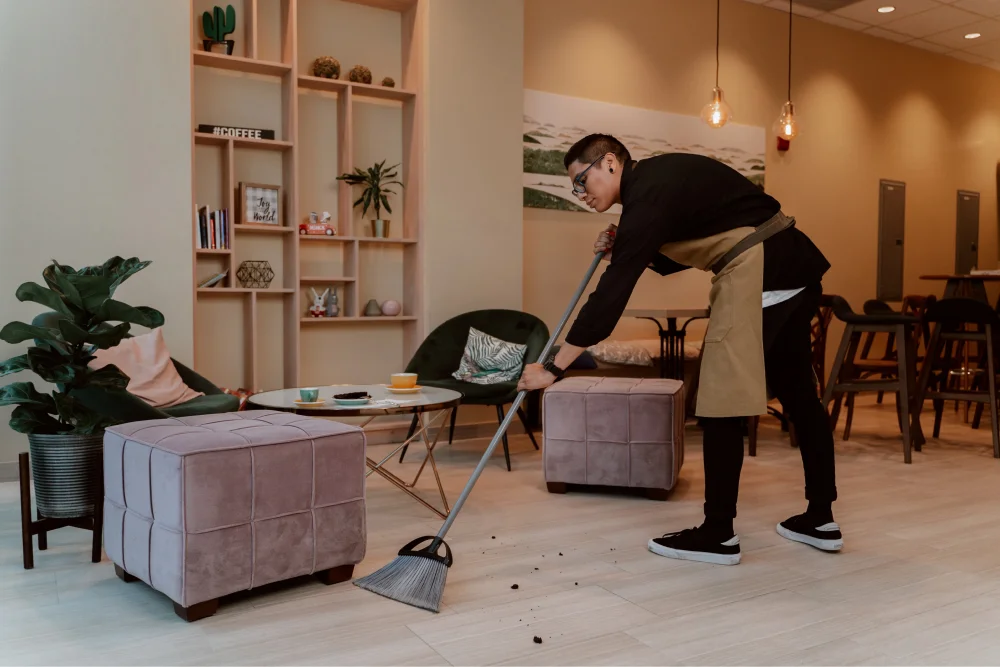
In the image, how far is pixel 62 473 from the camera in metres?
2.80

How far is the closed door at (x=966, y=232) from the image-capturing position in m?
8.75

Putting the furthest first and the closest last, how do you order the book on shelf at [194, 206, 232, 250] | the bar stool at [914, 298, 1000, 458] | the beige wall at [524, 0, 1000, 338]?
1. the beige wall at [524, 0, 1000, 338]
2. the bar stool at [914, 298, 1000, 458]
3. the book on shelf at [194, 206, 232, 250]

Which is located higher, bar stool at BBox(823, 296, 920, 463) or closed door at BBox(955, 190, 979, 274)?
closed door at BBox(955, 190, 979, 274)

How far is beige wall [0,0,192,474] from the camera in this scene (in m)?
3.91

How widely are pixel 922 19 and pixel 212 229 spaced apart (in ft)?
21.3

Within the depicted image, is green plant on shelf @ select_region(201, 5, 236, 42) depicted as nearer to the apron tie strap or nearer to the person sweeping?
the person sweeping

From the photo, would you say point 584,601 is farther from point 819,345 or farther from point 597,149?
point 819,345

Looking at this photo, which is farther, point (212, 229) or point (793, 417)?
point (212, 229)

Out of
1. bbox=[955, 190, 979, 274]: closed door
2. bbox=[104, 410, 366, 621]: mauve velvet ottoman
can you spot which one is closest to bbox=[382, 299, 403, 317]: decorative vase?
bbox=[104, 410, 366, 621]: mauve velvet ottoman

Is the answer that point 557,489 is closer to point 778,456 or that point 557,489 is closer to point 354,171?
point 778,456

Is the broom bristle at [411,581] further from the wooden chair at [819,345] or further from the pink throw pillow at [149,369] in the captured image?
the wooden chair at [819,345]

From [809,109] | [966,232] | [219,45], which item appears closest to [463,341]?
[219,45]

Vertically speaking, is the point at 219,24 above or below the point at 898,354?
above

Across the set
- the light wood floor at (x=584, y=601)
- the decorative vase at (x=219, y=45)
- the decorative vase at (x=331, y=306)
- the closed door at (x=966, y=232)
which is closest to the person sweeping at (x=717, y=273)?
the light wood floor at (x=584, y=601)
